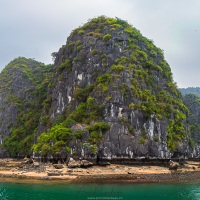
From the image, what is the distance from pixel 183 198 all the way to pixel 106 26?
59.4 metres

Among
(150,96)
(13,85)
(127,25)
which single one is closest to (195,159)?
(150,96)

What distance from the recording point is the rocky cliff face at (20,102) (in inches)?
3429

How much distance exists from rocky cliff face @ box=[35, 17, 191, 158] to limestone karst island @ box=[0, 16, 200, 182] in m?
0.19

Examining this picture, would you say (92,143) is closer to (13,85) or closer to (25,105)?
(25,105)

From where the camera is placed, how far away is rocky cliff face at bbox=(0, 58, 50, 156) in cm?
8710

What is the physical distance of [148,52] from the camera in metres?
77.9

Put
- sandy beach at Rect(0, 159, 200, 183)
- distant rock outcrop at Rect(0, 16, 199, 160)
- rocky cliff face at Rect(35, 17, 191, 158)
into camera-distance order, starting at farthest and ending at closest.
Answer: rocky cliff face at Rect(35, 17, 191, 158), distant rock outcrop at Rect(0, 16, 199, 160), sandy beach at Rect(0, 159, 200, 183)

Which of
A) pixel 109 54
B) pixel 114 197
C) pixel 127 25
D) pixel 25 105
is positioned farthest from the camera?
pixel 25 105

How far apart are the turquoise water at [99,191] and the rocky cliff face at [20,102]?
4696cm

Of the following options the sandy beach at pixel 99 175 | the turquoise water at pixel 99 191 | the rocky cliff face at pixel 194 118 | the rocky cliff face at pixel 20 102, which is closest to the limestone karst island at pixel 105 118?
the sandy beach at pixel 99 175

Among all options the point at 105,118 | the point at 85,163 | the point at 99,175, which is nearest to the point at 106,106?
the point at 105,118

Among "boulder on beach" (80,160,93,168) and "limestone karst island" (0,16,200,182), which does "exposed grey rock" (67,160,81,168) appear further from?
"boulder on beach" (80,160,93,168)

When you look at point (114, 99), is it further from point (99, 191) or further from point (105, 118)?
point (99, 191)

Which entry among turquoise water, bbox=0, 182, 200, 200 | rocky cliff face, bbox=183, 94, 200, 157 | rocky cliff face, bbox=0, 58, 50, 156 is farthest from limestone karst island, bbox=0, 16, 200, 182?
turquoise water, bbox=0, 182, 200, 200
